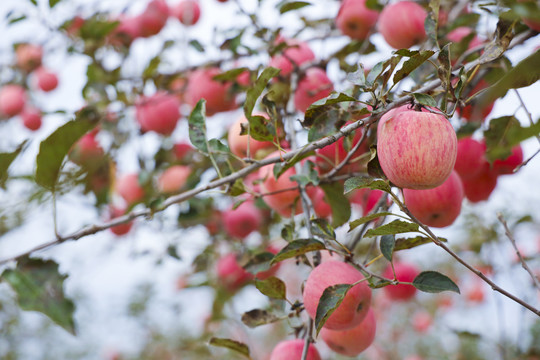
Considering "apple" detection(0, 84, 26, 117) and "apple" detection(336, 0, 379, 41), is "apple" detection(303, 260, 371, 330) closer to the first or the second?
"apple" detection(336, 0, 379, 41)

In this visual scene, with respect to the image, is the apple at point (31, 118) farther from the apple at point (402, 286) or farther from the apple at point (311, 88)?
the apple at point (402, 286)

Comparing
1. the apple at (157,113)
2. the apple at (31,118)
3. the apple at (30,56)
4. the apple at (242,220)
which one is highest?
the apple at (157,113)

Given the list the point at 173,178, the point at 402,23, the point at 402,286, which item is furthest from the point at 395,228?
the point at 173,178

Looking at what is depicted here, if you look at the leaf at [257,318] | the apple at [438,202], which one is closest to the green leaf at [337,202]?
the apple at [438,202]

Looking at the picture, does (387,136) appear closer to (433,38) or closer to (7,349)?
(433,38)

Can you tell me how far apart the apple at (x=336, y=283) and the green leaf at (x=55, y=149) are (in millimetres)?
459

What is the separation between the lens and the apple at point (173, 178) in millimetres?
1600

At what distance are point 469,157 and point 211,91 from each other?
81cm

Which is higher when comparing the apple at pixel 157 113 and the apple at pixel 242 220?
the apple at pixel 157 113

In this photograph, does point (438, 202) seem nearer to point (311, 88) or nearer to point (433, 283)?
point (433, 283)

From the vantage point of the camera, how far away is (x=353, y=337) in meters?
0.81

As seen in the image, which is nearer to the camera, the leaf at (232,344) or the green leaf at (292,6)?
the leaf at (232,344)

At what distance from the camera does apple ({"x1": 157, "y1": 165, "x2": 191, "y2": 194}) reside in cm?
160

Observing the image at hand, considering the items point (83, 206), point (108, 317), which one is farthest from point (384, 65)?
point (108, 317)
